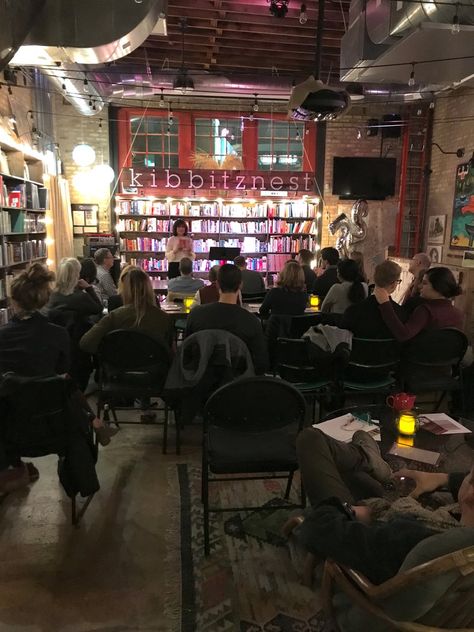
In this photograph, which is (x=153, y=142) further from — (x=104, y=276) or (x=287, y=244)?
(x=104, y=276)

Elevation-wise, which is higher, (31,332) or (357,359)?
(31,332)

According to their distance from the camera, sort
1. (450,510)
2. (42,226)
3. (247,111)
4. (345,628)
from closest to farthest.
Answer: (345,628), (450,510), (42,226), (247,111)

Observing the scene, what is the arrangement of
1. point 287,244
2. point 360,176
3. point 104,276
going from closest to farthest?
1. point 104,276
2. point 360,176
3. point 287,244

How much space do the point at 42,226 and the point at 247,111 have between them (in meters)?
4.73

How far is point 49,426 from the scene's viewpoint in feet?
7.93

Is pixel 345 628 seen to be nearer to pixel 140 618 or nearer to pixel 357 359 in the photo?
pixel 140 618

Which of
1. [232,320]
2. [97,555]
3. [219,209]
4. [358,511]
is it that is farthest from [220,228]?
[358,511]

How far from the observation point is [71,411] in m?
2.43

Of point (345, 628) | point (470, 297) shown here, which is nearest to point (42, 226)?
point (470, 297)

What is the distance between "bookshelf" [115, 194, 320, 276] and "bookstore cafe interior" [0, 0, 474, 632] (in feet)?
2.64

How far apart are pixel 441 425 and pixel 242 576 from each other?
124cm

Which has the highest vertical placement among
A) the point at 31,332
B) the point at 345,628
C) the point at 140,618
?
the point at 31,332

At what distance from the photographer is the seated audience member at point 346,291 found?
4.59 meters

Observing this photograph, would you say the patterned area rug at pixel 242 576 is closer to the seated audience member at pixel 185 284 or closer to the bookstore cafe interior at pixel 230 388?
the bookstore cafe interior at pixel 230 388
